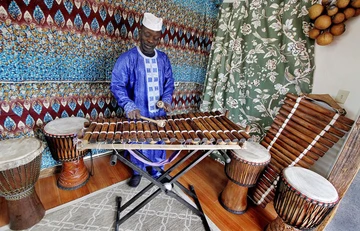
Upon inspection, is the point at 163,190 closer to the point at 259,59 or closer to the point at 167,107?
the point at 167,107

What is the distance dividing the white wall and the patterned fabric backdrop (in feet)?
5.49

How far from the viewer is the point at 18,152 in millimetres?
1256

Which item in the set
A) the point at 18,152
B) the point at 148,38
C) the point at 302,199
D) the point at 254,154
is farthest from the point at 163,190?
the point at 148,38

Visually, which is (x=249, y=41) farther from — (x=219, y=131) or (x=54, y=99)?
(x=54, y=99)

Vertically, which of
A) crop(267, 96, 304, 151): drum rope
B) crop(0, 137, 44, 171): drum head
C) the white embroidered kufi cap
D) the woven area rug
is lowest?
the woven area rug

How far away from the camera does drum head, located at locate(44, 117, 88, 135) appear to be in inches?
60.2

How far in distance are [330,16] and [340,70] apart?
47cm

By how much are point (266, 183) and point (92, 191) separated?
1810 mm

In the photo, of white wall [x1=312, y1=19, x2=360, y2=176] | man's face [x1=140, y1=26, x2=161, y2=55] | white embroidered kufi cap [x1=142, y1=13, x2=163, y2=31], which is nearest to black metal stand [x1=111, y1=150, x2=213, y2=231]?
man's face [x1=140, y1=26, x2=161, y2=55]

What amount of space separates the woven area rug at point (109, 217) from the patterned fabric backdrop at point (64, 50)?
0.69 metres

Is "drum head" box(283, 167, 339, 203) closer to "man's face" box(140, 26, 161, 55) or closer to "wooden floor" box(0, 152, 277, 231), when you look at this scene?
"wooden floor" box(0, 152, 277, 231)

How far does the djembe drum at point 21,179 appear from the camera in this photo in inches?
47.4

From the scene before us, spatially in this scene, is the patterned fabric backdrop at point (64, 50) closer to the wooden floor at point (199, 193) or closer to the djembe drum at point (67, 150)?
the djembe drum at point (67, 150)

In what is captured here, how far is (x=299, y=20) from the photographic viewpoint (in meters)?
1.65
